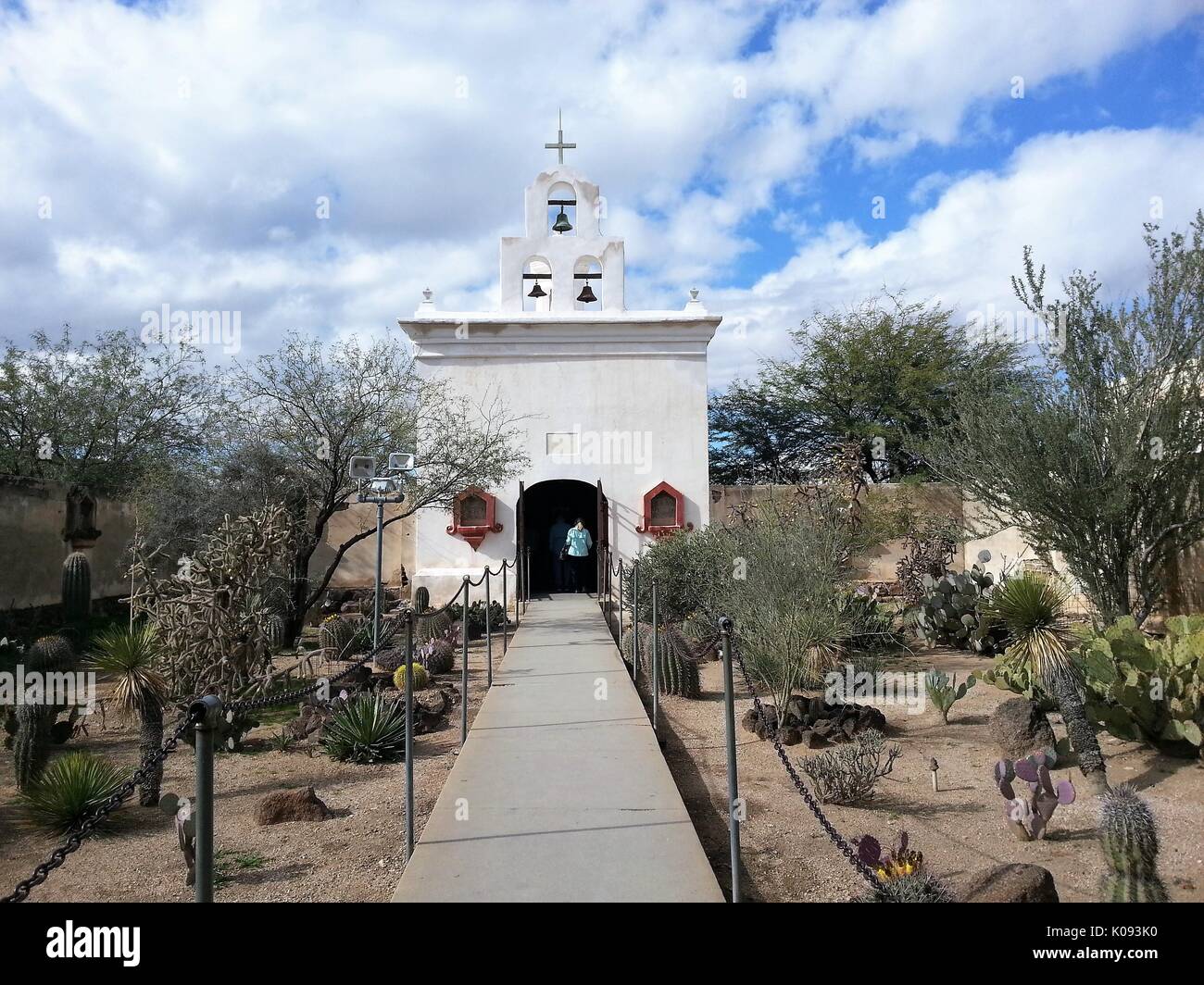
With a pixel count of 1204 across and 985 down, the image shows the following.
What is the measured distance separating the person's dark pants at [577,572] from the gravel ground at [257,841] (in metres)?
11.5

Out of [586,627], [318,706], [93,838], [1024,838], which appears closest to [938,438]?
[586,627]

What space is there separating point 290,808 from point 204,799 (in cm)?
326

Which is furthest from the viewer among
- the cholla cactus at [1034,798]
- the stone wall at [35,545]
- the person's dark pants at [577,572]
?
the person's dark pants at [577,572]

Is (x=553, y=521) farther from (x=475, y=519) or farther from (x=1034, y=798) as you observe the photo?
(x=1034, y=798)

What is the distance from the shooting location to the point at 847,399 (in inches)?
1070

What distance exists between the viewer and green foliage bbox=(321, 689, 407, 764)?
7840mm

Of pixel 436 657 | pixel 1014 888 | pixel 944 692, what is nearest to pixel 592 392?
pixel 436 657

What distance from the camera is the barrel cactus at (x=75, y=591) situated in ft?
48.7

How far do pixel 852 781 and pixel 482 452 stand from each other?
842 cm

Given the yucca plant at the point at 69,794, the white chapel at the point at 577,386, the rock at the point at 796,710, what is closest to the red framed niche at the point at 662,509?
the white chapel at the point at 577,386

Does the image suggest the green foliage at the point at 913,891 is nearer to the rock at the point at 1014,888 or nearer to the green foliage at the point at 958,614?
the rock at the point at 1014,888

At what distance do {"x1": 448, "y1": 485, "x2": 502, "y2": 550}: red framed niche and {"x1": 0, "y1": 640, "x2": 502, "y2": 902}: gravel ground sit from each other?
9168mm

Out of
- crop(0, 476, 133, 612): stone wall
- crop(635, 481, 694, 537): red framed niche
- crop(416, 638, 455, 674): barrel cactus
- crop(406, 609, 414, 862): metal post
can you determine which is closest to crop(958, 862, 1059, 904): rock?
crop(406, 609, 414, 862): metal post
